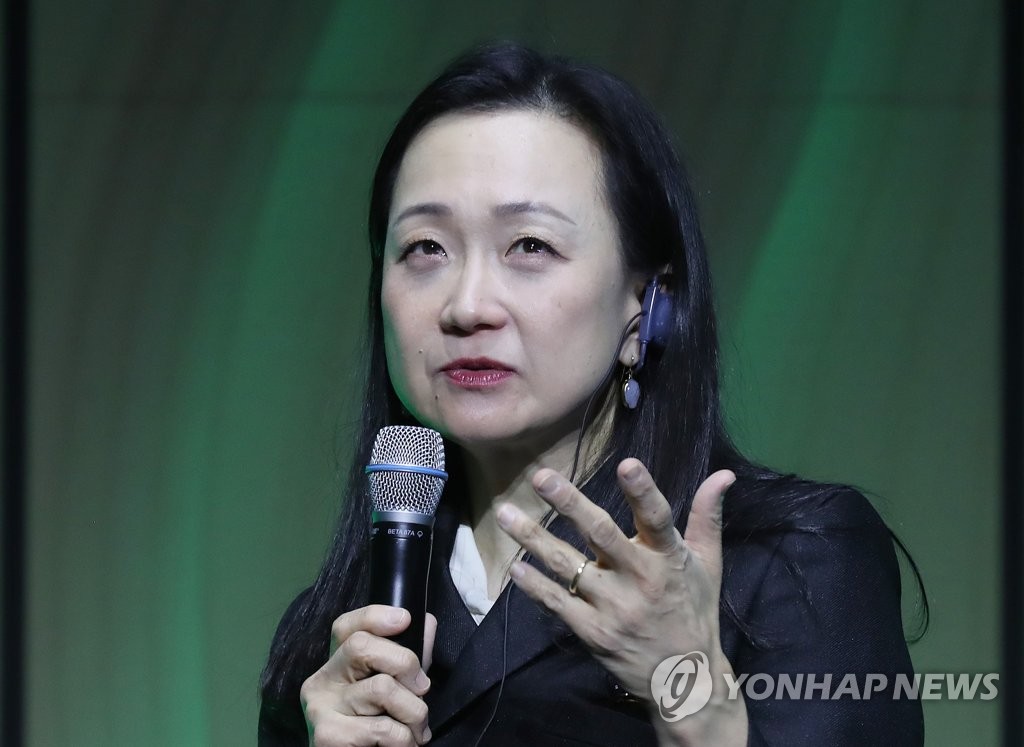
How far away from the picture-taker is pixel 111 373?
2963mm

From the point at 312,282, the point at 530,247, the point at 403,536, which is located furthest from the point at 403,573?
the point at 312,282

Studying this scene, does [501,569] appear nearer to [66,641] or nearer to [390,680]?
[390,680]

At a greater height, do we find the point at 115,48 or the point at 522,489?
the point at 115,48

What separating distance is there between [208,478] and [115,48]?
114 cm

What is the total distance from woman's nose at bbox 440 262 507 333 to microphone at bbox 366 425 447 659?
237 millimetres

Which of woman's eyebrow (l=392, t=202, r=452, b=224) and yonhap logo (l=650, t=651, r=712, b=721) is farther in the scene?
woman's eyebrow (l=392, t=202, r=452, b=224)

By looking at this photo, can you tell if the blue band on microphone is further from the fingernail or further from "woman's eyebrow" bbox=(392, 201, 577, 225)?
"woman's eyebrow" bbox=(392, 201, 577, 225)

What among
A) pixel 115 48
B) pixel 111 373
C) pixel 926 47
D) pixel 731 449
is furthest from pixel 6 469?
pixel 926 47

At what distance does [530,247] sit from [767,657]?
576 millimetres

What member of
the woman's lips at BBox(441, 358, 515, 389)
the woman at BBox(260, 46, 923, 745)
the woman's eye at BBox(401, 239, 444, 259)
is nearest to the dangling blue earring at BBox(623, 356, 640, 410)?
the woman at BBox(260, 46, 923, 745)

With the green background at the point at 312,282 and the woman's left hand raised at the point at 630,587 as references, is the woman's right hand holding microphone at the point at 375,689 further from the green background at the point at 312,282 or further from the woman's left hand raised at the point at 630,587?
→ the green background at the point at 312,282

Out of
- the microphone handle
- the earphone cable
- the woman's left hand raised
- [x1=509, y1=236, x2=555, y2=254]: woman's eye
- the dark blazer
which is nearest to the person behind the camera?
the woman's left hand raised

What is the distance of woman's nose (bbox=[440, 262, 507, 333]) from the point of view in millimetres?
1441

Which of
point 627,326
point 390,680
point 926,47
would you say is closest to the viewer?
point 390,680
